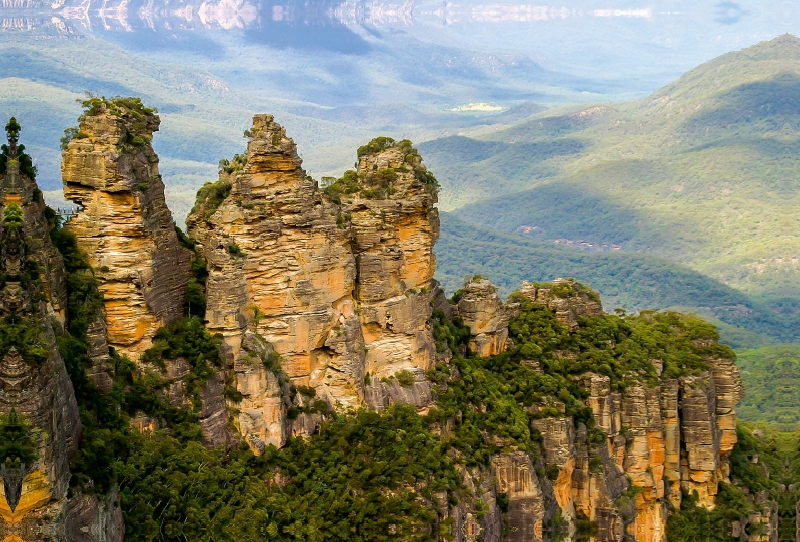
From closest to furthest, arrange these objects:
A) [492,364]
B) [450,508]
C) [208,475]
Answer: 1. [208,475]
2. [450,508]
3. [492,364]

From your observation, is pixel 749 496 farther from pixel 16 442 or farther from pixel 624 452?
pixel 16 442

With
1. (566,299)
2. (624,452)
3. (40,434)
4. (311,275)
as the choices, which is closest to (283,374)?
(311,275)

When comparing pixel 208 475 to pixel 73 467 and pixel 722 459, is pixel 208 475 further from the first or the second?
pixel 722 459

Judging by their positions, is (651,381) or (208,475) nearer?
(208,475)

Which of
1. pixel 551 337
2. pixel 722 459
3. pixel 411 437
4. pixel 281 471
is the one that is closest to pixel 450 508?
pixel 411 437

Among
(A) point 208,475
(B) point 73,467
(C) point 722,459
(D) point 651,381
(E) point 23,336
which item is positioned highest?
(E) point 23,336
